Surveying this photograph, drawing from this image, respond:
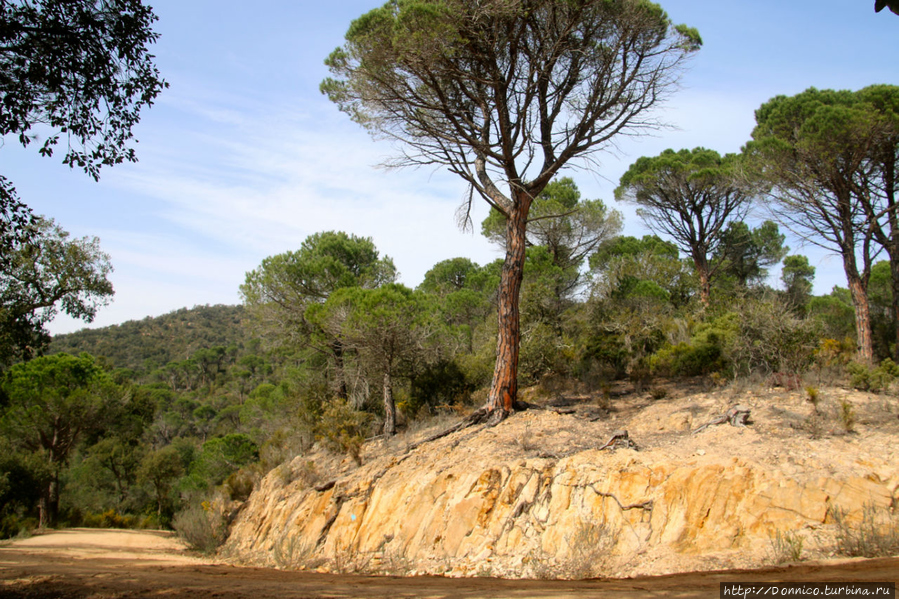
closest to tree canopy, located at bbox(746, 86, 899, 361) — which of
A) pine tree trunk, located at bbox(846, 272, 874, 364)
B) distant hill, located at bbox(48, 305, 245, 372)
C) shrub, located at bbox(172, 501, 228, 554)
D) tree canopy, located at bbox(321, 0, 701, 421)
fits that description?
pine tree trunk, located at bbox(846, 272, 874, 364)

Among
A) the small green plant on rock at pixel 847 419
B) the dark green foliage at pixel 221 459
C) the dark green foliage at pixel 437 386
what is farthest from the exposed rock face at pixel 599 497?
the dark green foliage at pixel 221 459

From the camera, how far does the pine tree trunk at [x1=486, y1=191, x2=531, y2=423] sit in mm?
11094

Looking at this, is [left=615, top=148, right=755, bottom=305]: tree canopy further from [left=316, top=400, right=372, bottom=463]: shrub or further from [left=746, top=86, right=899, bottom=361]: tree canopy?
[left=316, top=400, right=372, bottom=463]: shrub

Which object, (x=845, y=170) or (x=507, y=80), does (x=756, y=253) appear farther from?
(x=507, y=80)

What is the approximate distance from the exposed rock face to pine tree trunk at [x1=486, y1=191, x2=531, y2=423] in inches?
19.0

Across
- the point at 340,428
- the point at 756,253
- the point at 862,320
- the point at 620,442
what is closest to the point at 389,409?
the point at 340,428

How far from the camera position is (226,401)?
51.2 metres

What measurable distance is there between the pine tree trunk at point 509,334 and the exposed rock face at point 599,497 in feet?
1.58

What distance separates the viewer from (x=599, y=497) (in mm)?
7348

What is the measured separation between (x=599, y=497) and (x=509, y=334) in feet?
14.3

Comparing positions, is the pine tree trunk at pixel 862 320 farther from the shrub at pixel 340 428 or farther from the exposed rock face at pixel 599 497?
the shrub at pixel 340 428

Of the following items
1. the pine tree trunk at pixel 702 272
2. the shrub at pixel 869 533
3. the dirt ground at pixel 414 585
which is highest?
the pine tree trunk at pixel 702 272

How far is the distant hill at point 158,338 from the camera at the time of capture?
68650 millimetres

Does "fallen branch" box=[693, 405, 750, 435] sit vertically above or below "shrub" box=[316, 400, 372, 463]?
above
